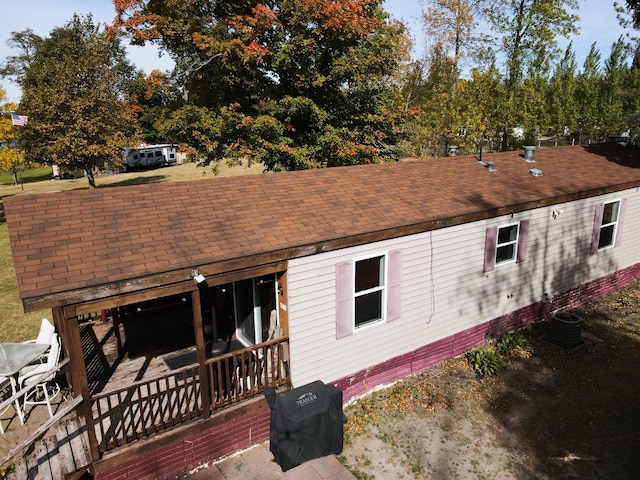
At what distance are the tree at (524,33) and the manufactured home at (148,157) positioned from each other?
107ft

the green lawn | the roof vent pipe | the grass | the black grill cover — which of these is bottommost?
the green lawn

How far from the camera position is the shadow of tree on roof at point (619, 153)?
1452 cm

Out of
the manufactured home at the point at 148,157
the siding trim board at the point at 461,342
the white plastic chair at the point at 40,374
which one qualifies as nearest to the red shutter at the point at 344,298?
the siding trim board at the point at 461,342

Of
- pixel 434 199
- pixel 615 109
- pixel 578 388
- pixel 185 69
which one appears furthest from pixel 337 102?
pixel 615 109

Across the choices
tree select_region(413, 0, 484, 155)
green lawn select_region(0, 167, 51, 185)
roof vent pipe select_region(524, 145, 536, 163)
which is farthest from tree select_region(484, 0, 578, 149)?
green lawn select_region(0, 167, 51, 185)

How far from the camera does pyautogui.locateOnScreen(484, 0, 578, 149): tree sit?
25672mm

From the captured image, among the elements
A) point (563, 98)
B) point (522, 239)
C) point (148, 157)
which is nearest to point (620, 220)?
point (522, 239)

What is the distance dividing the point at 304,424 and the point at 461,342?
4.92 meters

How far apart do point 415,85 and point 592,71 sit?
598 inches

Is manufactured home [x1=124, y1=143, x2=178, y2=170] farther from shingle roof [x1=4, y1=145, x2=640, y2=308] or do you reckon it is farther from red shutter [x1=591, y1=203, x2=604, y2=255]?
red shutter [x1=591, y1=203, x2=604, y2=255]

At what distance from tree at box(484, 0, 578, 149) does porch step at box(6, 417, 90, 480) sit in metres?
25.6

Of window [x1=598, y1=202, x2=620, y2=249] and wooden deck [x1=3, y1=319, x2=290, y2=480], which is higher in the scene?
window [x1=598, y1=202, x2=620, y2=249]

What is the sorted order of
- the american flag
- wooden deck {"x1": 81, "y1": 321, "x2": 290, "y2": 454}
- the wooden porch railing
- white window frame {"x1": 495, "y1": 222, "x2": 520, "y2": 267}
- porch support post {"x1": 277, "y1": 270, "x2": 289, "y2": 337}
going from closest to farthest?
the wooden porch railing, wooden deck {"x1": 81, "y1": 321, "x2": 290, "y2": 454}, porch support post {"x1": 277, "y1": 270, "x2": 289, "y2": 337}, white window frame {"x1": 495, "y1": 222, "x2": 520, "y2": 267}, the american flag

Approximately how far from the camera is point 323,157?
65.0 ft
